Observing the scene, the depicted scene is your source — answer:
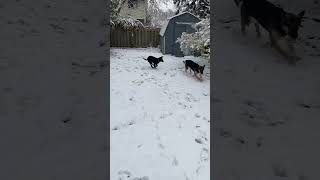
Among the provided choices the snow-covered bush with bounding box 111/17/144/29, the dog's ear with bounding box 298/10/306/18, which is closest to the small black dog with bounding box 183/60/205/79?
the dog's ear with bounding box 298/10/306/18

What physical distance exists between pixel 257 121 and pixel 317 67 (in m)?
0.33

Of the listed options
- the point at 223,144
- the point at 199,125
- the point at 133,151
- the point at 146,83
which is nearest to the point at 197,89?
the point at 146,83

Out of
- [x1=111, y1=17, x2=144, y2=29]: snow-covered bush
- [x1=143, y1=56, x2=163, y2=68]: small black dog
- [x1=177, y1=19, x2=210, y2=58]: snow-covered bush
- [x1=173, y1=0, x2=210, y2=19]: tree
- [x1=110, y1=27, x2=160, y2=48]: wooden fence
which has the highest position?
[x1=111, y1=17, x2=144, y2=29]: snow-covered bush

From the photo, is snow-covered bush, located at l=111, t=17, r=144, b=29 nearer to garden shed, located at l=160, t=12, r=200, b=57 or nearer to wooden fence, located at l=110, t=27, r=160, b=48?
wooden fence, located at l=110, t=27, r=160, b=48

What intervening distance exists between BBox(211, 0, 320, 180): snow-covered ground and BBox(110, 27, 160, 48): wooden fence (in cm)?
1679

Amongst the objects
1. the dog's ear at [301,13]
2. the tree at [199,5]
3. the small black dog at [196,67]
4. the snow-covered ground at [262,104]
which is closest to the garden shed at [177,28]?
the tree at [199,5]

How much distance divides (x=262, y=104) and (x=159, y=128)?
329 centimetres

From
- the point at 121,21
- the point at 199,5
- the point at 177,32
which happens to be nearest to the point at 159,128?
the point at 199,5

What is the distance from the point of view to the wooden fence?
60.1 feet

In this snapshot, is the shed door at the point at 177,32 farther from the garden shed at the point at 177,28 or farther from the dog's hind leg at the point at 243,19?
→ the dog's hind leg at the point at 243,19

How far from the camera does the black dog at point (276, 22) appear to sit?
4.34 ft

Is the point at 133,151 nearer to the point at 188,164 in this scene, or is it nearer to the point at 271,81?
the point at 188,164

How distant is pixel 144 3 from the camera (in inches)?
1091
